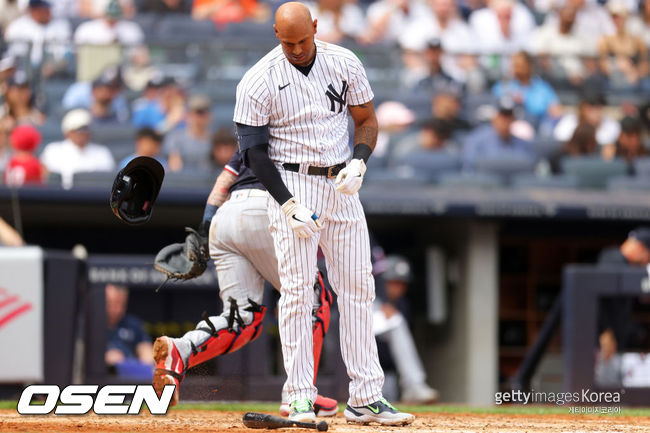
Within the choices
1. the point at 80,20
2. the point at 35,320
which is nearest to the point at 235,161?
the point at 35,320

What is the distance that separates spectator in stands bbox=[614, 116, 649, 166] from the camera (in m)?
10.6

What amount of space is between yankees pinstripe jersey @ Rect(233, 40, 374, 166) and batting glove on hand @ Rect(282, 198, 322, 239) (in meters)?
0.22

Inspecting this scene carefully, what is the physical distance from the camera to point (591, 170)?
10.2 metres

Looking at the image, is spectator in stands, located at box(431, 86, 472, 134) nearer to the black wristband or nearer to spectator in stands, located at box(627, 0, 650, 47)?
spectator in stands, located at box(627, 0, 650, 47)

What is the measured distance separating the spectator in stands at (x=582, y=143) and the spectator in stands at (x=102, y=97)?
13.4 feet

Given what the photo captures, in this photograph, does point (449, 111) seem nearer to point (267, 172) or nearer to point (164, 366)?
point (267, 172)

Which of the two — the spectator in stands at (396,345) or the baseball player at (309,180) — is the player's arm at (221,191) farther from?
the spectator in stands at (396,345)

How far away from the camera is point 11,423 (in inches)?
187

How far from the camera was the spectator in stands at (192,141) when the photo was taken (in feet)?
31.8

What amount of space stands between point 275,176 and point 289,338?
Answer: 0.66m

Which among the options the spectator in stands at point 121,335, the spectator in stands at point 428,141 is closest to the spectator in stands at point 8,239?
the spectator in stands at point 121,335

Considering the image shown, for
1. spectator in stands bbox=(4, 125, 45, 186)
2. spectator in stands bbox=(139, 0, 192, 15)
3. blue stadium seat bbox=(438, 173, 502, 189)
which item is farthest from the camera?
spectator in stands bbox=(139, 0, 192, 15)

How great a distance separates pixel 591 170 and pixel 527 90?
1558mm

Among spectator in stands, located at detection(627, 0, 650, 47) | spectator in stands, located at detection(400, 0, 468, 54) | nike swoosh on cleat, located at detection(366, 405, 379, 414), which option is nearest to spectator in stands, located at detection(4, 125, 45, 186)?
spectator in stands, located at detection(400, 0, 468, 54)
